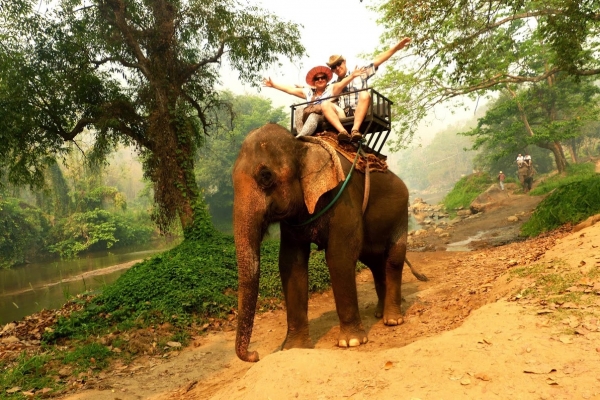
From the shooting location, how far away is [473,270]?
25.4 feet

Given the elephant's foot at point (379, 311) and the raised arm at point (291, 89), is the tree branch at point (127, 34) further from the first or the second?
the elephant's foot at point (379, 311)

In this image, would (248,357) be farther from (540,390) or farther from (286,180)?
(540,390)

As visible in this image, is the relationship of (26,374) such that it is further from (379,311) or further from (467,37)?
(467,37)

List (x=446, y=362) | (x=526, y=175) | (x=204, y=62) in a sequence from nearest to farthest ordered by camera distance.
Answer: (x=446, y=362) < (x=204, y=62) < (x=526, y=175)

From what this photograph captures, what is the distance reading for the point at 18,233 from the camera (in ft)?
95.6

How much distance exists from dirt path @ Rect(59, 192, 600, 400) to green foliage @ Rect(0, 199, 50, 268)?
28883 millimetres

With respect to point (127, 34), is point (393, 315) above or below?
below

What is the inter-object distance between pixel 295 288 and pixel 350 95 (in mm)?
2734

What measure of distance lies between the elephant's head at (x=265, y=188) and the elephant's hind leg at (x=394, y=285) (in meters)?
2.02

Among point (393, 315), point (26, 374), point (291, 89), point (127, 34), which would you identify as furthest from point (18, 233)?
point (393, 315)

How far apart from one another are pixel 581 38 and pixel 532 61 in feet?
62.1

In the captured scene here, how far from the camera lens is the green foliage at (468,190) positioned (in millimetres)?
29297

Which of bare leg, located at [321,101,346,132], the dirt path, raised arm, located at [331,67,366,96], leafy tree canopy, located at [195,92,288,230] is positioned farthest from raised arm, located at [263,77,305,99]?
leafy tree canopy, located at [195,92,288,230]

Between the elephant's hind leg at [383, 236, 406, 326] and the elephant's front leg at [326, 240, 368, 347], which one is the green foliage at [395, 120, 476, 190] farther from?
the elephant's front leg at [326, 240, 368, 347]
